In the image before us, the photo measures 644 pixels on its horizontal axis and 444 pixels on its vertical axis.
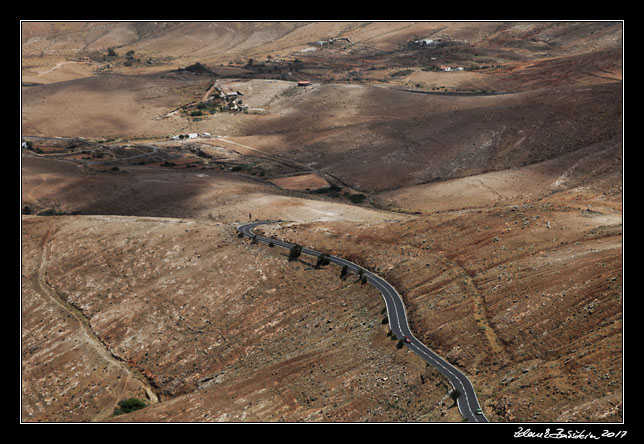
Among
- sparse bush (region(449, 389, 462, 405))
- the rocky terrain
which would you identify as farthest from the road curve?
the rocky terrain

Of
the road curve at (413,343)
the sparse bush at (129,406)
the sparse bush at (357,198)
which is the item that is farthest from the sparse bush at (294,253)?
the sparse bush at (357,198)

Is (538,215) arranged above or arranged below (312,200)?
above

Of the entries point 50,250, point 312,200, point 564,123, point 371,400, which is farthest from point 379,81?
point 371,400

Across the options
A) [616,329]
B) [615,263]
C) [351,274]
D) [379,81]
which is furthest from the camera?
[379,81]

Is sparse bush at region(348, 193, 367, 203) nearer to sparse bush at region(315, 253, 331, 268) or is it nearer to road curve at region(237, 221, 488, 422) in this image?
road curve at region(237, 221, 488, 422)

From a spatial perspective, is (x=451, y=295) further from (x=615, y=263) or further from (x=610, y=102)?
(x=610, y=102)
